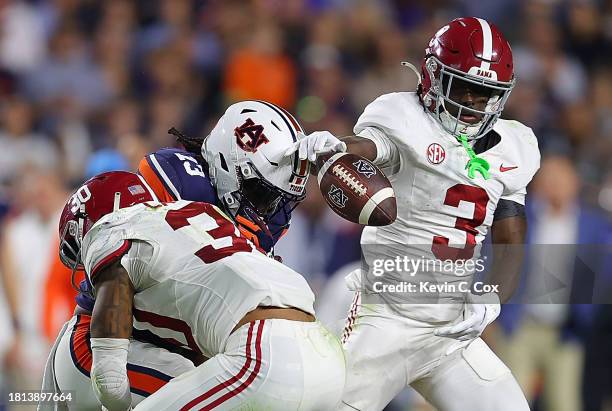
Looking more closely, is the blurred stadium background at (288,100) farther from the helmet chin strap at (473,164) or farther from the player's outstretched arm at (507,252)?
the helmet chin strap at (473,164)

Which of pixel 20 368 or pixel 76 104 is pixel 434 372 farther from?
pixel 76 104

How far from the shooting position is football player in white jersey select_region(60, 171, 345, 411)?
323cm

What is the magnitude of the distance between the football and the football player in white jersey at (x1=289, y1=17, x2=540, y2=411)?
1.18 feet

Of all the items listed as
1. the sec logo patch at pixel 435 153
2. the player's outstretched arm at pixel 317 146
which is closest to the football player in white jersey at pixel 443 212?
the sec logo patch at pixel 435 153

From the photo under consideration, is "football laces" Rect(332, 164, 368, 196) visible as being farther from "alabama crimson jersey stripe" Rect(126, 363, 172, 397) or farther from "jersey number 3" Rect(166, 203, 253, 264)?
"alabama crimson jersey stripe" Rect(126, 363, 172, 397)

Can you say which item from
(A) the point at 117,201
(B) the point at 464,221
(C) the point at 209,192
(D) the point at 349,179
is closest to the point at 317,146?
(D) the point at 349,179

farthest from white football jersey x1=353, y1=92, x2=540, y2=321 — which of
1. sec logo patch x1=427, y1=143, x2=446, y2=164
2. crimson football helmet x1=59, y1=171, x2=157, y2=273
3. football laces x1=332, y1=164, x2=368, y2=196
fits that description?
crimson football helmet x1=59, y1=171, x2=157, y2=273

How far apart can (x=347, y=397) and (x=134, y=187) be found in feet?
3.55

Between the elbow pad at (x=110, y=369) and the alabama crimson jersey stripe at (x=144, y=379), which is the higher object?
the elbow pad at (x=110, y=369)

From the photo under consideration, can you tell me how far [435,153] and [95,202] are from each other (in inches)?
48.1

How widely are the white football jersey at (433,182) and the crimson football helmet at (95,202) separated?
868 millimetres

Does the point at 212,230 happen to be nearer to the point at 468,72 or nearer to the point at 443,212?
the point at 443,212

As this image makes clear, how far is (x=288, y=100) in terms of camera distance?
25.3ft

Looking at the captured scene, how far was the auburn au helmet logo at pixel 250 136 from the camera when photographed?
3848 millimetres
